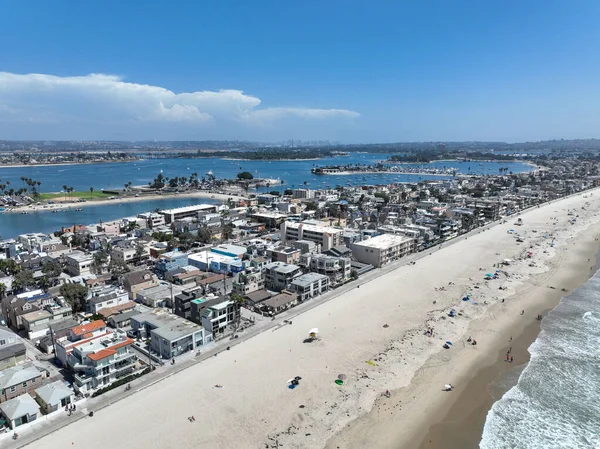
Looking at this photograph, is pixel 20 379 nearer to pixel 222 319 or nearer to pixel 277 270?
pixel 222 319

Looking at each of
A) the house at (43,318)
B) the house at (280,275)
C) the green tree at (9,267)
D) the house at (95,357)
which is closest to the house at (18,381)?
the house at (95,357)

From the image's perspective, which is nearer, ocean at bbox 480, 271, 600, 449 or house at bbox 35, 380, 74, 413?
ocean at bbox 480, 271, 600, 449

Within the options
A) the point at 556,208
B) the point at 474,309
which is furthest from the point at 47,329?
the point at 556,208

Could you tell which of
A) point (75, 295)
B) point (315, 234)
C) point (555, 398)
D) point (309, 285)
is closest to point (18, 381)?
point (75, 295)

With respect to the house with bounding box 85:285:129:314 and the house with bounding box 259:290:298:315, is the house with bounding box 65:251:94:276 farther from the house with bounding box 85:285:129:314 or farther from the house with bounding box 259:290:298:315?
the house with bounding box 259:290:298:315

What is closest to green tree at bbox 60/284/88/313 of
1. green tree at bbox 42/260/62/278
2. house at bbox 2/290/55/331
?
house at bbox 2/290/55/331

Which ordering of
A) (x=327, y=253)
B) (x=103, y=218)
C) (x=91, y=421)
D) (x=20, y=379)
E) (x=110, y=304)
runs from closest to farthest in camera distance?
1. (x=91, y=421)
2. (x=20, y=379)
3. (x=110, y=304)
4. (x=327, y=253)
5. (x=103, y=218)
